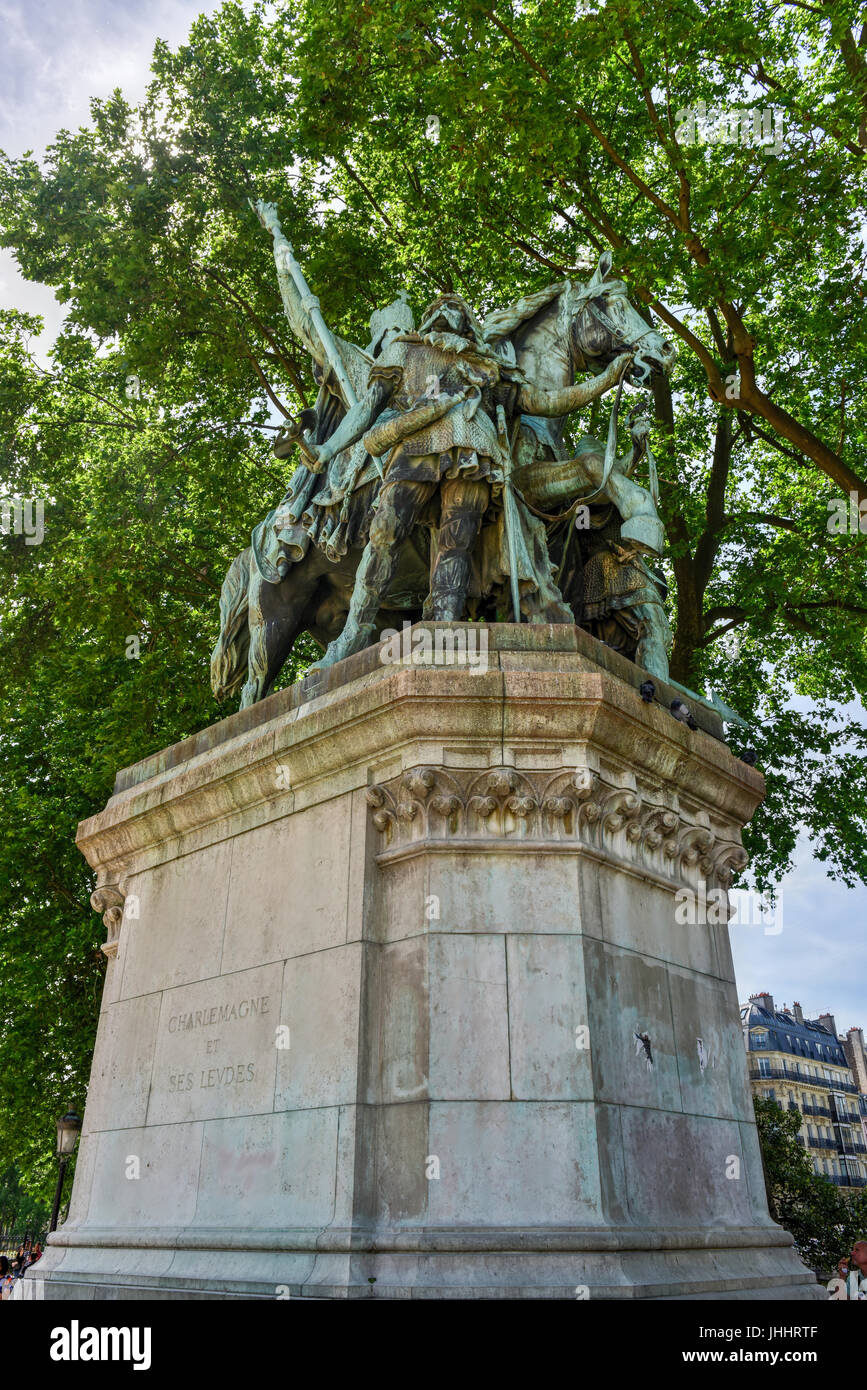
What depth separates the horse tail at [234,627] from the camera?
9375 mm

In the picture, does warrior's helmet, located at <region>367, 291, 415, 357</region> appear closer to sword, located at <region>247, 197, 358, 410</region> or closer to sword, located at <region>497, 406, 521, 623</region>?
sword, located at <region>247, 197, 358, 410</region>

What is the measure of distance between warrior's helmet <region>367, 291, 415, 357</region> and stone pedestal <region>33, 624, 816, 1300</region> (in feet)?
11.4

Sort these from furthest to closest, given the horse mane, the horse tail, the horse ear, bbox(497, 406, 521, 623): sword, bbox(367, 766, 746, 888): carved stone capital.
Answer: the horse tail, the horse mane, the horse ear, bbox(497, 406, 521, 623): sword, bbox(367, 766, 746, 888): carved stone capital

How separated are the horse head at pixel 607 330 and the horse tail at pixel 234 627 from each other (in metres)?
3.18

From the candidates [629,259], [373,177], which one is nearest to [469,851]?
[629,259]

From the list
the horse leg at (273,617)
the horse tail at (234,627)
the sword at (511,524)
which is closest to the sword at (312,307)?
the horse leg at (273,617)

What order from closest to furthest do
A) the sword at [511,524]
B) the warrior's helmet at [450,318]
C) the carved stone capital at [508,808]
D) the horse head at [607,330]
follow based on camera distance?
1. the carved stone capital at [508,808]
2. the sword at [511,524]
3. the horse head at [607,330]
4. the warrior's helmet at [450,318]

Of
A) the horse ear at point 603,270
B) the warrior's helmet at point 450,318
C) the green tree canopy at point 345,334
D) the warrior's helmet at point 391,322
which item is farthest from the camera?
the green tree canopy at point 345,334

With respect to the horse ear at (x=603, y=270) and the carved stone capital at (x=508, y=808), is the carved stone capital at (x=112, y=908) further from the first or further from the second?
the horse ear at (x=603, y=270)

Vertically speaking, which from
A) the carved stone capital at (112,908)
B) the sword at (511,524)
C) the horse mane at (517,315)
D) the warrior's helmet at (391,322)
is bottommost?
the carved stone capital at (112,908)

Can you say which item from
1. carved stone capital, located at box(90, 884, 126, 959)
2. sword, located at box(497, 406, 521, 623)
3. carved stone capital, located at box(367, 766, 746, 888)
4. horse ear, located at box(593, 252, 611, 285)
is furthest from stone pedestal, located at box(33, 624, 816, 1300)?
horse ear, located at box(593, 252, 611, 285)

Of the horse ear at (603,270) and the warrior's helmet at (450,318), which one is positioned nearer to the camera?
the warrior's helmet at (450,318)

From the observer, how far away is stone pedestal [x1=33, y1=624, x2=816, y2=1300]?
520 cm

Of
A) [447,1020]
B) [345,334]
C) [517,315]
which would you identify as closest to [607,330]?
[517,315]
